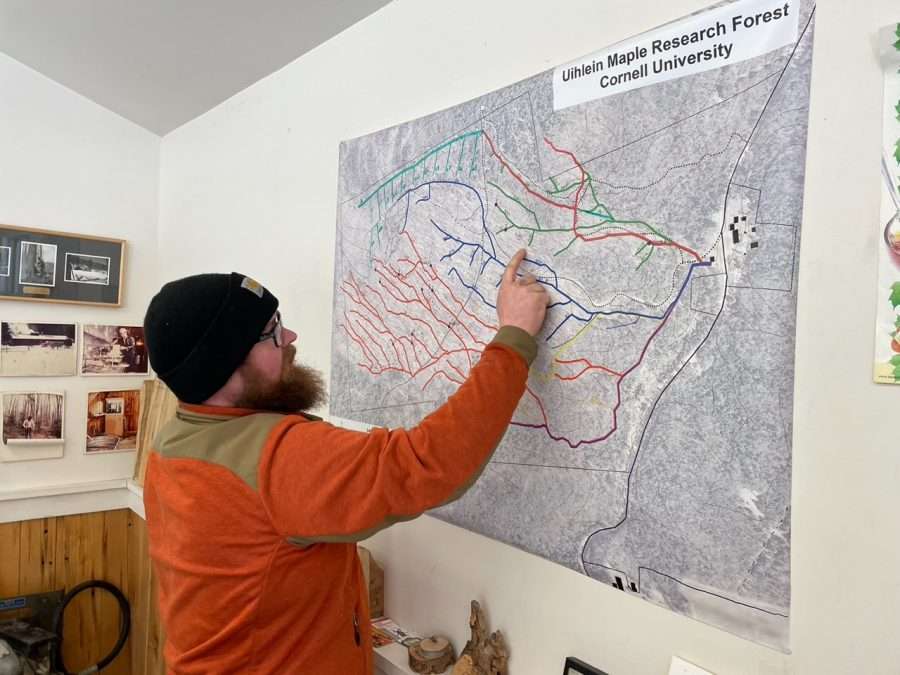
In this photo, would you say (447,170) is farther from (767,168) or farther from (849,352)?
(849,352)

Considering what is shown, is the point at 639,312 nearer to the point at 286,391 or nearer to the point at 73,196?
the point at 286,391

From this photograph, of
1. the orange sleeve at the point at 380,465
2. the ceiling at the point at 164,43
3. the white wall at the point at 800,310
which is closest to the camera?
the white wall at the point at 800,310

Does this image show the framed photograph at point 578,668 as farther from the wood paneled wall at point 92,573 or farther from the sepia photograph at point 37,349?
the sepia photograph at point 37,349

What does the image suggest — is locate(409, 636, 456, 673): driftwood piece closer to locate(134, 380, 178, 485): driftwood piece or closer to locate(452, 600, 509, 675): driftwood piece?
locate(452, 600, 509, 675): driftwood piece

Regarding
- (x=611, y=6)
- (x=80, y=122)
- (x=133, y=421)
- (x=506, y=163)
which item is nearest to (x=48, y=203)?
(x=80, y=122)

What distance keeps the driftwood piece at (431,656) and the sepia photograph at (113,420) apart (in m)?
2.10

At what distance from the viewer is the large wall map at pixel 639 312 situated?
3.09 feet

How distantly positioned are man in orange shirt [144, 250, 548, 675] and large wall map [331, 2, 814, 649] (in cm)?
13

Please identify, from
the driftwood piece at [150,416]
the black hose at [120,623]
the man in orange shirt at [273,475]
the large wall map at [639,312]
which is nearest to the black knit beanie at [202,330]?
the man in orange shirt at [273,475]

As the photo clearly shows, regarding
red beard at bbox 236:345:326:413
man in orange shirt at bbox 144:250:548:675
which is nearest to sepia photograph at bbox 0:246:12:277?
man in orange shirt at bbox 144:250:548:675

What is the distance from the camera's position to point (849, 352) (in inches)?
34.1

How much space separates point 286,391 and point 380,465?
13.8 inches

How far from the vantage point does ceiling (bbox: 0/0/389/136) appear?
73.4 inches

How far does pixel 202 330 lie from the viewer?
3.92ft
